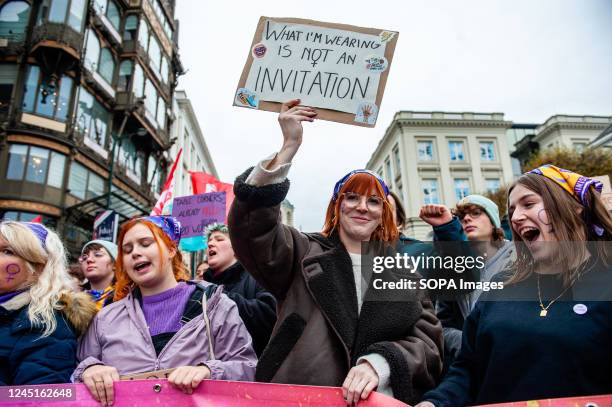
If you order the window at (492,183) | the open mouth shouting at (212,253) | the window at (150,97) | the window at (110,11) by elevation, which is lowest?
the open mouth shouting at (212,253)

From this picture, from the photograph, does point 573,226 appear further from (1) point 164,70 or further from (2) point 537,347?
(1) point 164,70

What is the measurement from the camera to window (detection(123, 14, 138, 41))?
2259 centimetres

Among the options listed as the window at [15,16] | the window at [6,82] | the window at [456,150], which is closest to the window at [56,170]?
the window at [6,82]

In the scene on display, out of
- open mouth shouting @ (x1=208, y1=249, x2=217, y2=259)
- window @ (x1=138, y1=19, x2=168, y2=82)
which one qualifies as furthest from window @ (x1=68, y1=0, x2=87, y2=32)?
open mouth shouting @ (x1=208, y1=249, x2=217, y2=259)

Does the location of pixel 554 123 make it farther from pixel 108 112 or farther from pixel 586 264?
pixel 586 264

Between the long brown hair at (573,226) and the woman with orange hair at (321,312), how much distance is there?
51cm

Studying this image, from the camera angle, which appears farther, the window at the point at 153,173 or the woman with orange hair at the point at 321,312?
the window at the point at 153,173

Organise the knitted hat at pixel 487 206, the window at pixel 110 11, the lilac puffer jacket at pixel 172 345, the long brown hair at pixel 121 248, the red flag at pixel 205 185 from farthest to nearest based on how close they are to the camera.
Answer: the window at pixel 110 11 < the red flag at pixel 205 185 < the knitted hat at pixel 487 206 < the long brown hair at pixel 121 248 < the lilac puffer jacket at pixel 172 345

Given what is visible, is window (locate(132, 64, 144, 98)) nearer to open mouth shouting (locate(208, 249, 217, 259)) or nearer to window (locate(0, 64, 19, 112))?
window (locate(0, 64, 19, 112))

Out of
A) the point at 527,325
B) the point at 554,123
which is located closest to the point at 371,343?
the point at 527,325

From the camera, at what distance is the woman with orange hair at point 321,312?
172 cm

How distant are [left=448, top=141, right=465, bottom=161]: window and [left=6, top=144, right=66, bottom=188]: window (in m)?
33.9

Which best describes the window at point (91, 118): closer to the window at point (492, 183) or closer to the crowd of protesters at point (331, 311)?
the crowd of protesters at point (331, 311)

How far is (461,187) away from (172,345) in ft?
Result: 133
